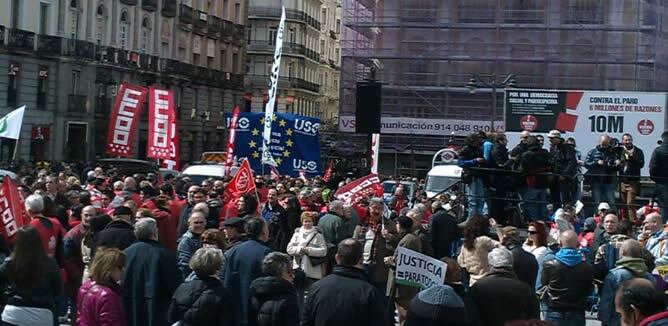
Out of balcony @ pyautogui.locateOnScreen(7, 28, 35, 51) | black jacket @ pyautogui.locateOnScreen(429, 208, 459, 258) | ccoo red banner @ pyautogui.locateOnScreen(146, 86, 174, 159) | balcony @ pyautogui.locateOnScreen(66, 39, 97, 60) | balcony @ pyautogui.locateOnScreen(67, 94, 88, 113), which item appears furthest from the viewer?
balcony @ pyautogui.locateOnScreen(67, 94, 88, 113)

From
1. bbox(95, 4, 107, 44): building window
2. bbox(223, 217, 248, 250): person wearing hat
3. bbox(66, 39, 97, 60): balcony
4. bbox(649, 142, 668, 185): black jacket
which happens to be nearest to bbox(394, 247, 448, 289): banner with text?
bbox(223, 217, 248, 250): person wearing hat

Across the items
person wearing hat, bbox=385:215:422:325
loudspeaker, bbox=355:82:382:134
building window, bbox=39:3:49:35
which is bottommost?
person wearing hat, bbox=385:215:422:325

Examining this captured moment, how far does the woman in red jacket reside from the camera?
7.99 meters

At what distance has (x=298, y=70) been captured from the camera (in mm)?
88125

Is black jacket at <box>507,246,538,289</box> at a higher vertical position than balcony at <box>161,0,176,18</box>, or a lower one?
lower

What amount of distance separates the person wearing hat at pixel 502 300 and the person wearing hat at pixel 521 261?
1603 mm

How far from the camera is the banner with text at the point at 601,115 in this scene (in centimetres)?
3053

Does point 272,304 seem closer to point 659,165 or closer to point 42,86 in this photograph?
point 659,165

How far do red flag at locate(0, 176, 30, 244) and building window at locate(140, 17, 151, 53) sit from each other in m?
45.0

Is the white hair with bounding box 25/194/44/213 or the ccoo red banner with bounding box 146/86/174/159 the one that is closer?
the white hair with bounding box 25/194/44/213

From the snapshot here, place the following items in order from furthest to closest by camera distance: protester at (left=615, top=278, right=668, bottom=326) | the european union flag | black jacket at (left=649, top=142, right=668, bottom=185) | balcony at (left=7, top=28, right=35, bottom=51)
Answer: balcony at (left=7, top=28, right=35, bottom=51)
the european union flag
black jacket at (left=649, top=142, right=668, bottom=185)
protester at (left=615, top=278, right=668, bottom=326)

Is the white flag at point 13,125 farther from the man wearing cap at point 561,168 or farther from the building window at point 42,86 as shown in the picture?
the building window at point 42,86

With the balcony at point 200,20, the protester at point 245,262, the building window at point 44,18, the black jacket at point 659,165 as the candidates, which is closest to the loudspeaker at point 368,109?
the black jacket at point 659,165

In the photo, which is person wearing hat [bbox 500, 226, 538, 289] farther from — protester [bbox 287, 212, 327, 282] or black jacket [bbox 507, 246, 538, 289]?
protester [bbox 287, 212, 327, 282]
